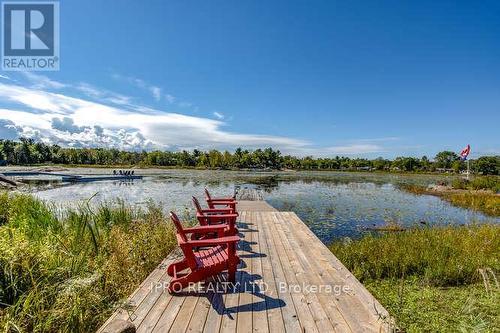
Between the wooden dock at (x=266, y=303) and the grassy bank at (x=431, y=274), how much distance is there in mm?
733

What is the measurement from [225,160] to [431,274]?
→ 284ft

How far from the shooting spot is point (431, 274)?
5.00 meters

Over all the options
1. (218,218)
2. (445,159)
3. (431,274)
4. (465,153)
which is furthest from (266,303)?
(445,159)

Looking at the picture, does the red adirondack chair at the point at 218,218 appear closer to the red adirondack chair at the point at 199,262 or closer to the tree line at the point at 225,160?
the red adirondack chair at the point at 199,262

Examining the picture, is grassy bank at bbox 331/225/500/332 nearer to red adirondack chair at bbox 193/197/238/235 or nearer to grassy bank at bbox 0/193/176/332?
red adirondack chair at bbox 193/197/238/235

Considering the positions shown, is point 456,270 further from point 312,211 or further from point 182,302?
point 312,211

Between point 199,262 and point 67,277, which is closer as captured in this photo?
point 67,277

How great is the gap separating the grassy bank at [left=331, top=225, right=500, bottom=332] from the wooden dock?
0.73m

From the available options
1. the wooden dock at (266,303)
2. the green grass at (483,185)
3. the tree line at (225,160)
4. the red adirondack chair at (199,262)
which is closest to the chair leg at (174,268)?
the red adirondack chair at (199,262)

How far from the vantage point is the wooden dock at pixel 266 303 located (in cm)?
268

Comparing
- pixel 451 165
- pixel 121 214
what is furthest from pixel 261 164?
pixel 121 214

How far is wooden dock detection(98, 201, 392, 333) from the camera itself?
8.80 ft

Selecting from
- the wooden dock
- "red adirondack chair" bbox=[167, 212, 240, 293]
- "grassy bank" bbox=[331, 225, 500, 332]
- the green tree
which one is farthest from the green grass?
the green tree

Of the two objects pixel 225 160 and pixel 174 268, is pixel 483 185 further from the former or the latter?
pixel 225 160
